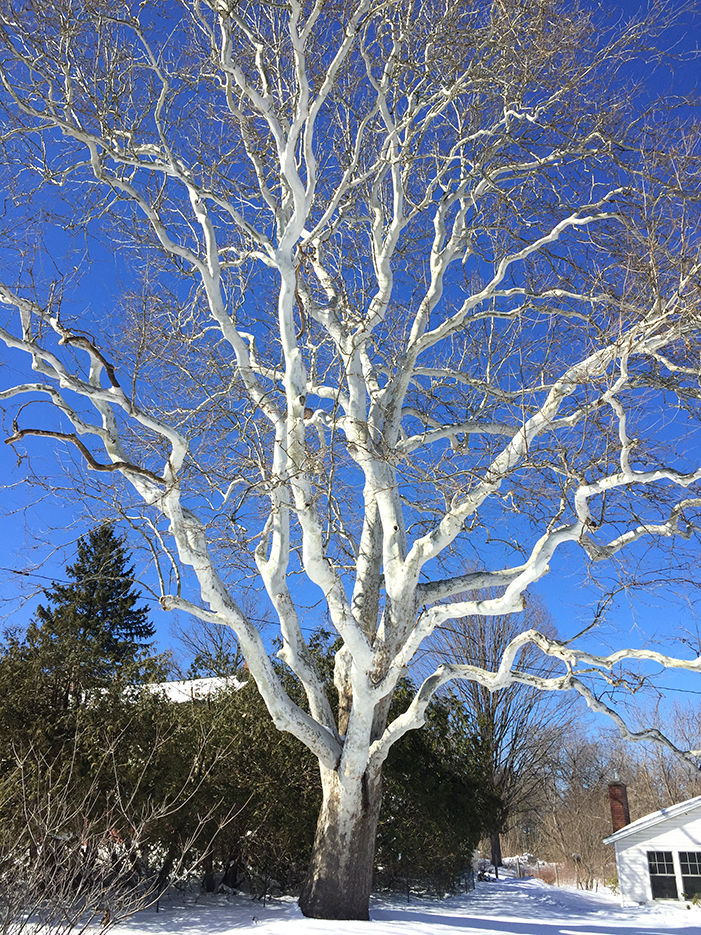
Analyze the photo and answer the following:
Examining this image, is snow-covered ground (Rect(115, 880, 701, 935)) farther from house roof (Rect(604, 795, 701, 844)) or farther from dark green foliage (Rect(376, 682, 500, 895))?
house roof (Rect(604, 795, 701, 844))

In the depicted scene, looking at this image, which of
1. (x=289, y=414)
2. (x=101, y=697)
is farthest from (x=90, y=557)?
(x=289, y=414)

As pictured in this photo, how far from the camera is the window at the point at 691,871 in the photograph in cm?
1862

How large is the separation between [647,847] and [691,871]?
3.75 ft

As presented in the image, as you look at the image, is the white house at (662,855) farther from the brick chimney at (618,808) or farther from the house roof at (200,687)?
the house roof at (200,687)

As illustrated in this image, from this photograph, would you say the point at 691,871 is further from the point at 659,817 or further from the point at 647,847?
the point at 659,817

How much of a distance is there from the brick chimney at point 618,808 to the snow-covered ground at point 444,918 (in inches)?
186

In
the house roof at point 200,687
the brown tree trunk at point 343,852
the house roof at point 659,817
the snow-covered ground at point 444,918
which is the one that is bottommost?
the snow-covered ground at point 444,918

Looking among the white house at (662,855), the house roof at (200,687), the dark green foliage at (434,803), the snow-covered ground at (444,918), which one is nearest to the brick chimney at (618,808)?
the white house at (662,855)

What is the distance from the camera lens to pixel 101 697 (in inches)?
393

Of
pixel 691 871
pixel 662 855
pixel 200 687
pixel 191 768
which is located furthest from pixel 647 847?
pixel 191 768

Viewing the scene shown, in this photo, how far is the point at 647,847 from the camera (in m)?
19.6

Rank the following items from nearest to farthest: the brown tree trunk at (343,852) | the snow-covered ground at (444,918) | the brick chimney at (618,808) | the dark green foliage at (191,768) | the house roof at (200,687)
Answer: the snow-covered ground at (444,918) → the brown tree trunk at (343,852) → the dark green foliage at (191,768) → the house roof at (200,687) → the brick chimney at (618,808)

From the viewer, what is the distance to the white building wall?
19.0m

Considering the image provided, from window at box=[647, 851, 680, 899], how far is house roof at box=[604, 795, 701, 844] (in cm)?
71
